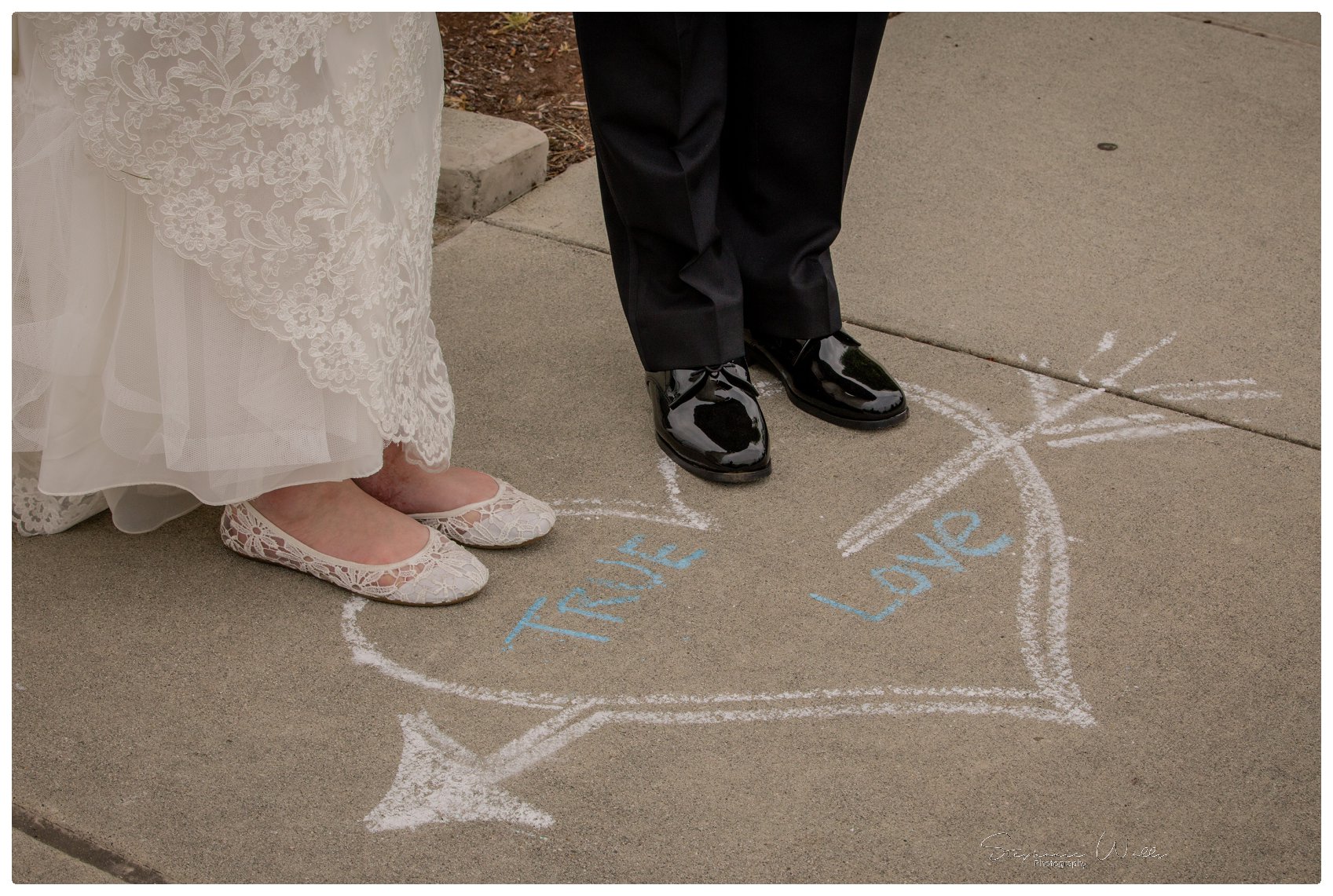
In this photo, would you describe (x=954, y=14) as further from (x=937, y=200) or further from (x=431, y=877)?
(x=431, y=877)

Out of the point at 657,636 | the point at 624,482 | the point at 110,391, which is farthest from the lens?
the point at 624,482

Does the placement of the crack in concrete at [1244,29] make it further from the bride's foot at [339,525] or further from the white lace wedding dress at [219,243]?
the bride's foot at [339,525]

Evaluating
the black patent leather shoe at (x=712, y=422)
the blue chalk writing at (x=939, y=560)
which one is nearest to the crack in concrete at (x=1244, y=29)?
the black patent leather shoe at (x=712, y=422)

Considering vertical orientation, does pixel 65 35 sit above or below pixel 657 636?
above

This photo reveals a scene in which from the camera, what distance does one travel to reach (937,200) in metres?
3.17

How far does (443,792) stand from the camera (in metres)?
1.53

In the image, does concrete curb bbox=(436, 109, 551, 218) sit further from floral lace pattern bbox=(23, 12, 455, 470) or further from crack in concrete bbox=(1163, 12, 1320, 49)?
crack in concrete bbox=(1163, 12, 1320, 49)

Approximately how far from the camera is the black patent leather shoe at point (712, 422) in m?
2.15

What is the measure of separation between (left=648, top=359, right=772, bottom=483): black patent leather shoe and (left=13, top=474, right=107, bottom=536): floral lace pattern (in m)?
0.95

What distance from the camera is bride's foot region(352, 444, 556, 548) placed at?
6.40 feet

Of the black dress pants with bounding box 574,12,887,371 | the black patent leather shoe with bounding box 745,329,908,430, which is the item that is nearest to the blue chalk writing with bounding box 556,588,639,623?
the black dress pants with bounding box 574,12,887,371

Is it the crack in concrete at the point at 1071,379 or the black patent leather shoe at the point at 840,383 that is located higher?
the black patent leather shoe at the point at 840,383

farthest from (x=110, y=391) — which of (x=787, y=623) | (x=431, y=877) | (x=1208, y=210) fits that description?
(x=1208, y=210)

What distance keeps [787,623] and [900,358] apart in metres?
0.89
